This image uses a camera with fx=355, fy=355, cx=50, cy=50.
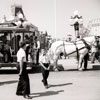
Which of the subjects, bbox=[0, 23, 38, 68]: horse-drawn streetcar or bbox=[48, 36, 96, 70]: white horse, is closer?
bbox=[0, 23, 38, 68]: horse-drawn streetcar

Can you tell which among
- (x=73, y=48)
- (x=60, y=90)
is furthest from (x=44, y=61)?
(x=73, y=48)

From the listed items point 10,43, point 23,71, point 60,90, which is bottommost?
point 60,90

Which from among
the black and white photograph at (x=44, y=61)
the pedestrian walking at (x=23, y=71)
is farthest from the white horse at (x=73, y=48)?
the pedestrian walking at (x=23, y=71)

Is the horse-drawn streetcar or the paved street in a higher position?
the horse-drawn streetcar

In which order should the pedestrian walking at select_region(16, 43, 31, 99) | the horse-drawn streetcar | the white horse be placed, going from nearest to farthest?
1. the pedestrian walking at select_region(16, 43, 31, 99)
2. the horse-drawn streetcar
3. the white horse

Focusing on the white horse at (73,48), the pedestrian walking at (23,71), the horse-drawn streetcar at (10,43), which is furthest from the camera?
the white horse at (73,48)

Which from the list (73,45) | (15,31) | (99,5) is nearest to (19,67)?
(99,5)

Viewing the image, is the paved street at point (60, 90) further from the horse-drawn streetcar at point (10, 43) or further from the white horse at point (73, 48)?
the white horse at point (73, 48)

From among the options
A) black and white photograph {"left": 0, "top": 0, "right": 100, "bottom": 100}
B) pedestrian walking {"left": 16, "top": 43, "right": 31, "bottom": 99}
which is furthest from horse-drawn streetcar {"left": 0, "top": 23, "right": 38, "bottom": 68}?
pedestrian walking {"left": 16, "top": 43, "right": 31, "bottom": 99}

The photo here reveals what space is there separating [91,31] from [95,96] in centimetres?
3546

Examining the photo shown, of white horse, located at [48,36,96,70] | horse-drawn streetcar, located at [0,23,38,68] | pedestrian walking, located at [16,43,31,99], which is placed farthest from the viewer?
white horse, located at [48,36,96,70]

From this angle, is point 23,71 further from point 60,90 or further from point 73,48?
point 73,48

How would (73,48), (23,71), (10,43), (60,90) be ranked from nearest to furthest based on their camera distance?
(23,71) < (60,90) < (10,43) < (73,48)

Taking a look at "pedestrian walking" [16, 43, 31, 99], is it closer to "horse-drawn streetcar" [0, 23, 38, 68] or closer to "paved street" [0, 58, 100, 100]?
"paved street" [0, 58, 100, 100]
